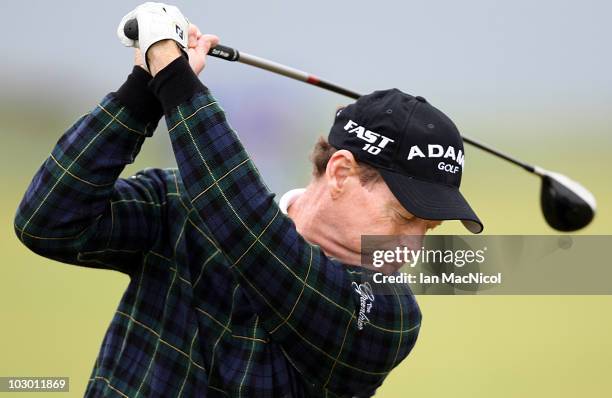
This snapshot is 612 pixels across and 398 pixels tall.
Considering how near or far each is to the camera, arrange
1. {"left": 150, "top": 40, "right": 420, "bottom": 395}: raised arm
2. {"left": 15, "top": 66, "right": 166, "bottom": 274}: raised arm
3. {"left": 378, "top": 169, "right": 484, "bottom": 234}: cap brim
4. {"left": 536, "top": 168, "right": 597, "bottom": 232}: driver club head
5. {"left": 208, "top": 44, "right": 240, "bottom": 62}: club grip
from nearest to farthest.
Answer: {"left": 150, "top": 40, "right": 420, "bottom": 395}: raised arm, {"left": 15, "top": 66, "right": 166, "bottom": 274}: raised arm, {"left": 378, "top": 169, "right": 484, "bottom": 234}: cap brim, {"left": 208, "top": 44, "right": 240, "bottom": 62}: club grip, {"left": 536, "top": 168, "right": 597, "bottom": 232}: driver club head

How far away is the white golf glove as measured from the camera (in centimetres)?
178

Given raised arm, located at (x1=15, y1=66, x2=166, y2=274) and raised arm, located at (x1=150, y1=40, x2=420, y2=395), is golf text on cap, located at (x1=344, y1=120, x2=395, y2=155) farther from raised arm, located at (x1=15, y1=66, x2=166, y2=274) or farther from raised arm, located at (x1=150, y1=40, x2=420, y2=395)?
raised arm, located at (x1=15, y1=66, x2=166, y2=274)

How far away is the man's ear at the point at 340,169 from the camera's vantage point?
6.86ft

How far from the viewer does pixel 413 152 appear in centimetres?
206

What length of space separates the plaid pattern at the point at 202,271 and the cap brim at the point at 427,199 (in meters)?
0.20

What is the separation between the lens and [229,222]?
1.77m

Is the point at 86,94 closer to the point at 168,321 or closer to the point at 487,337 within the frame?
the point at 487,337

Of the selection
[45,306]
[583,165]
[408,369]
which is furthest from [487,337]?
[583,165]

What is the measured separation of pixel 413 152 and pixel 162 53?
0.61 m

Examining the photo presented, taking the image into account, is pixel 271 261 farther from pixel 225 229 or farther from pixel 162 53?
pixel 162 53

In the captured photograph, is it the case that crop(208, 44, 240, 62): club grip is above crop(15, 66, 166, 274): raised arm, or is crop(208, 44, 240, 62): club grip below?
above

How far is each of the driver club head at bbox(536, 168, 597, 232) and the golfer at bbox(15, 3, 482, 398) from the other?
3.19ft

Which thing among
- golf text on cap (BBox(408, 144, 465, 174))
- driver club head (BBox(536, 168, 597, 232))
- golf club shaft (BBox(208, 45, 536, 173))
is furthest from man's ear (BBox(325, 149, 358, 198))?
driver club head (BBox(536, 168, 597, 232))

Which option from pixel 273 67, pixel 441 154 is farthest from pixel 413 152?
pixel 273 67
